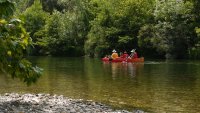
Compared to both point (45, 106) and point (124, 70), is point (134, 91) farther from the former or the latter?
point (124, 70)

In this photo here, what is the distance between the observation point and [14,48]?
585 inches

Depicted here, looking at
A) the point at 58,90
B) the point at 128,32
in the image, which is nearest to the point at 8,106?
the point at 58,90

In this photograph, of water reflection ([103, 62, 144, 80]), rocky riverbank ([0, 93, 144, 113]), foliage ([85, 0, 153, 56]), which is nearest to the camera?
rocky riverbank ([0, 93, 144, 113])

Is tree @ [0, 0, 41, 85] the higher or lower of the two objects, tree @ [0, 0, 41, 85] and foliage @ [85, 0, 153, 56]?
the lower

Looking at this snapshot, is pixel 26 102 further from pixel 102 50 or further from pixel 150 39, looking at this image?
pixel 102 50

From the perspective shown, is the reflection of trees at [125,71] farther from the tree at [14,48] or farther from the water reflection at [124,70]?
the tree at [14,48]

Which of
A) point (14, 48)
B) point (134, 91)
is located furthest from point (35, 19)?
point (14, 48)

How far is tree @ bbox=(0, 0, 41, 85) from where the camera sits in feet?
48.6

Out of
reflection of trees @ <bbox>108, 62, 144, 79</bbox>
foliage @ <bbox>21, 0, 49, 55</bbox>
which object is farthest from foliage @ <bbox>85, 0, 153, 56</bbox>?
reflection of trees @ <bbox>108, 62, 144, 79</bbox>

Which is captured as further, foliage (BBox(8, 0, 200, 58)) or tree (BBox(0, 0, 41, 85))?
foliage (BBox(8, 0, 200, 58))

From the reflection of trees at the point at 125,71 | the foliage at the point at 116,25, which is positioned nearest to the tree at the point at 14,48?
the reflection of trees at the point at 125,71

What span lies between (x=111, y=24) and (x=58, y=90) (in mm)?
59210

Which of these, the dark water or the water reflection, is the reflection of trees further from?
the dark water

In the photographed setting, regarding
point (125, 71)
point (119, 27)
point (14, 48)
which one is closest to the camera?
point (14, 48)
